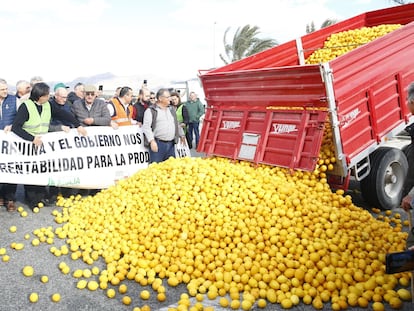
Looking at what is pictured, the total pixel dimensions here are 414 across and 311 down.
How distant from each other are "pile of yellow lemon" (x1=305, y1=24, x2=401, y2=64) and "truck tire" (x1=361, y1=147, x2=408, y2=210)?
7.41 feet

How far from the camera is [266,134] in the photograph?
624 cm

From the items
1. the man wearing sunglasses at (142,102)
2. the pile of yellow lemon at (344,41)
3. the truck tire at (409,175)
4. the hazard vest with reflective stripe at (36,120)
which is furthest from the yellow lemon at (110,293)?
the man wearing sunglasses at (142,102)

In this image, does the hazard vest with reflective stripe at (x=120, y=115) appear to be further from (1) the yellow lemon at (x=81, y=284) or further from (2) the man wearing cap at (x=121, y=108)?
(1) the yellow lemon at (x=81, y=284)

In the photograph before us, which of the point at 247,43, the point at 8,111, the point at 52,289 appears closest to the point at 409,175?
the point at 52,289

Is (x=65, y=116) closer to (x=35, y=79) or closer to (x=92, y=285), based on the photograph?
(x=35, y=79)

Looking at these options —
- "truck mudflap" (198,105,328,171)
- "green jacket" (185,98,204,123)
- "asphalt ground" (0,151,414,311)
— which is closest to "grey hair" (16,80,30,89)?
"asphalt ground" (0,151,414,311)

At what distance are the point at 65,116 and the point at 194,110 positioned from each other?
825cm

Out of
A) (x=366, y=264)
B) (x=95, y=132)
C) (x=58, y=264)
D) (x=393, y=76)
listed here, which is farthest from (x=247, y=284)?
(x=95, y=132)

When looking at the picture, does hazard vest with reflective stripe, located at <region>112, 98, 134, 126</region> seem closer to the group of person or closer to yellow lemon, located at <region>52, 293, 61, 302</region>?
the group of person

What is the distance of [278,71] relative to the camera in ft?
19.6

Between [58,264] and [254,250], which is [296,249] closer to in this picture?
[254,250]

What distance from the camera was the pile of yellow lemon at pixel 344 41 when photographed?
776 centimetres

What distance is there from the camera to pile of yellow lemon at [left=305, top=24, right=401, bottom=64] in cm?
776

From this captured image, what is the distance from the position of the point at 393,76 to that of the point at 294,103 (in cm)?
153
